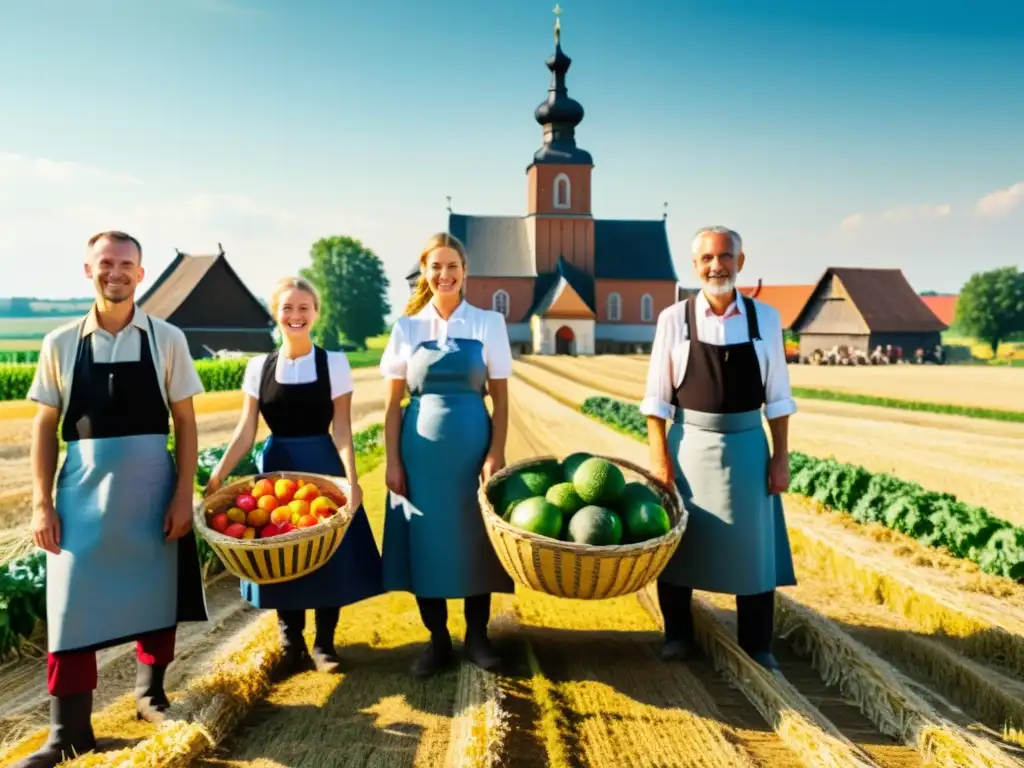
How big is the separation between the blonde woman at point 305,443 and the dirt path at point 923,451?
266 inches

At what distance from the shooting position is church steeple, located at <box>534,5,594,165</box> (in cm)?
4969

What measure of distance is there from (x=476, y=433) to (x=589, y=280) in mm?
46678

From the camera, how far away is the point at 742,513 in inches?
169

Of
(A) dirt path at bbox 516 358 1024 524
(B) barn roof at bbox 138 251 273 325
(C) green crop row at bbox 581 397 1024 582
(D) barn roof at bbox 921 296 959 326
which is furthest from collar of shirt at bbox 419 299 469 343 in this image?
(D) barn roof at bbox 921 296 959 326

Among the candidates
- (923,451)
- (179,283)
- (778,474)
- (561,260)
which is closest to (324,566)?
(778,474)

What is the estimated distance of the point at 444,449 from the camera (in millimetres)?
4340

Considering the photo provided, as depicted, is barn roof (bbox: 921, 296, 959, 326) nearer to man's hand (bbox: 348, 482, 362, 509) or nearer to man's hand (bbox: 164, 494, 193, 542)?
man's hand (bbox: 348, 482, 362, 509)

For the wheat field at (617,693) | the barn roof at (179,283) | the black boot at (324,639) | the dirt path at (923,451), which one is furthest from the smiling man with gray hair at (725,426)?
the barn roof at (179,283)

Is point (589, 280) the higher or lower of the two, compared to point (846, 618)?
higher

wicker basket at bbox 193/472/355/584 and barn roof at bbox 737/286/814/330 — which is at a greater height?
barn roof at bbox 737/286/814/330

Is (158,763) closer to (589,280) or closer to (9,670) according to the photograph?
(9,670)

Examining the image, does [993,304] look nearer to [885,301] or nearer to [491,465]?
[885,301]

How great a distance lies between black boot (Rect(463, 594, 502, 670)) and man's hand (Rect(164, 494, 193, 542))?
5.34 ft

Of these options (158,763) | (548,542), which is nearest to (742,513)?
(548,542)
